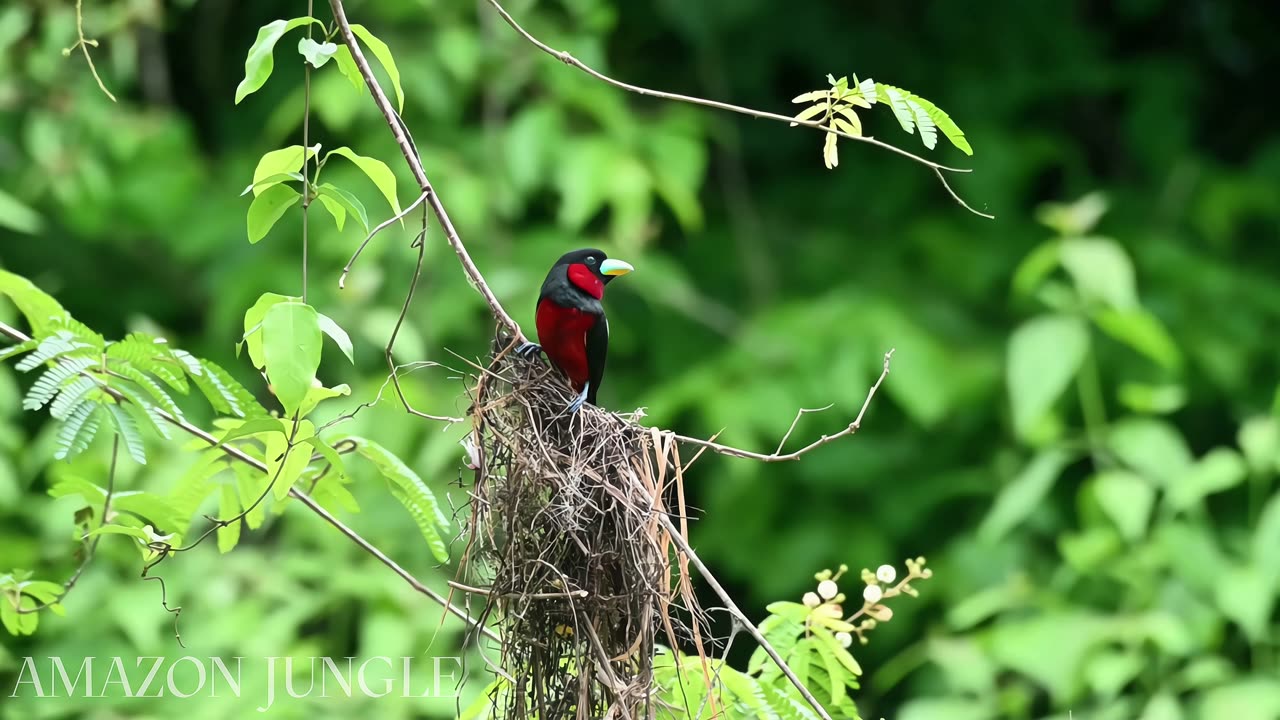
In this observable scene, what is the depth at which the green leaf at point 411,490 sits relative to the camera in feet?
6.64

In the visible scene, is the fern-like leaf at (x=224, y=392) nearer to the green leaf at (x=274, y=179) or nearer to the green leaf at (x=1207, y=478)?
the green leaf at (x=274, y=179)

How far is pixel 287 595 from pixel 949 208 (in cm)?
285

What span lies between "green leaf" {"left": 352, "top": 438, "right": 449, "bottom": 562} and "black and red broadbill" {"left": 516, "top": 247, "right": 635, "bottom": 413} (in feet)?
0.92

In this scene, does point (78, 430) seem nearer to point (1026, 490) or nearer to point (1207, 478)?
point (1026, 490)

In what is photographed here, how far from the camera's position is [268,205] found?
166cm

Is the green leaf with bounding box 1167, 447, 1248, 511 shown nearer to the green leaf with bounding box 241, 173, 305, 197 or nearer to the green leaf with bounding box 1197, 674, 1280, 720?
the green leaf with bounding box 1197, 674, 1280, 720

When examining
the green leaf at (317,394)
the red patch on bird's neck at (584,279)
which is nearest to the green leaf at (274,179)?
the green leaf at (317,394)

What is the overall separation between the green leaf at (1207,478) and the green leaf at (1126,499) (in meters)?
0.08

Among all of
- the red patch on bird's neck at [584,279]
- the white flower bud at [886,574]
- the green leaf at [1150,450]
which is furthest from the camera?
the green leaf at [1150,450]

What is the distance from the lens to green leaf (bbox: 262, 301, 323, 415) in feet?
4.79

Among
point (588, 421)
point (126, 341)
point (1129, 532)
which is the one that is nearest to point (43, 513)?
point (126, 341)

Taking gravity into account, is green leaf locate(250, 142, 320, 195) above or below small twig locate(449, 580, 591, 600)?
above

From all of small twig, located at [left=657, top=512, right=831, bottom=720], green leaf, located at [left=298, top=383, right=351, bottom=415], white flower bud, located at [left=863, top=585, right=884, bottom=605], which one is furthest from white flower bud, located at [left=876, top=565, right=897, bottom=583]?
green leaf, located at [left=298, top=383, right=351, bottom=415]

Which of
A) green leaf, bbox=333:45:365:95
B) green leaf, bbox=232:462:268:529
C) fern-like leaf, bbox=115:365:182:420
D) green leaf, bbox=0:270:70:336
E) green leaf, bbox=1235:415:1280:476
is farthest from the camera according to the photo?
green leaf, bbox=1235:415:1280:476
